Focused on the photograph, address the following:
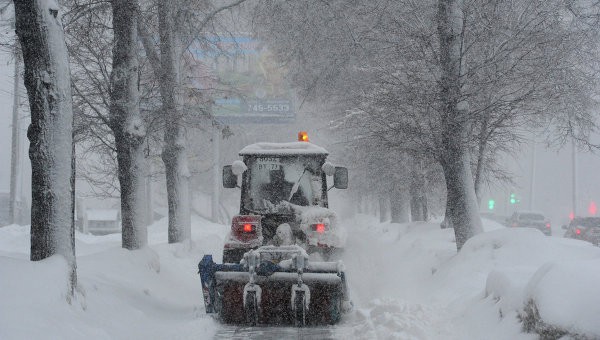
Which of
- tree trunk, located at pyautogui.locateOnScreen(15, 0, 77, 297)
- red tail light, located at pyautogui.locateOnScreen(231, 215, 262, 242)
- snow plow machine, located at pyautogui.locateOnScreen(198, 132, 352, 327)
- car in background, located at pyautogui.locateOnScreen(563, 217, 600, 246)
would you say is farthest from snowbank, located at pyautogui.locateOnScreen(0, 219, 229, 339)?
car in background, located at pyautogui.locateOnScreen(563, 217, 600, 246)

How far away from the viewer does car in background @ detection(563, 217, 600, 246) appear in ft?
82.1

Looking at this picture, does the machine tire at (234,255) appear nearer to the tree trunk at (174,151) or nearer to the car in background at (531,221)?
the tree trunk at (174,151)

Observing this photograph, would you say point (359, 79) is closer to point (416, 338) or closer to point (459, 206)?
point (459, 206)

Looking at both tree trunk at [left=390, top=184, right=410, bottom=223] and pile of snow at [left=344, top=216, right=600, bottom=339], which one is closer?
pile of snow at [left=344, top=216, right=600, bottom=339]

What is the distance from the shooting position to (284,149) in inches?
396

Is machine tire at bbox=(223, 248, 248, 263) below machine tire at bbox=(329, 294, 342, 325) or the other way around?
the other way around

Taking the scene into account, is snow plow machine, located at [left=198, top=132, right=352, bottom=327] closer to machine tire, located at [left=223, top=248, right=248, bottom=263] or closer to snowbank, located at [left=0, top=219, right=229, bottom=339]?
machine tire, located at [left=223, top=248, right=248, bottom=263]

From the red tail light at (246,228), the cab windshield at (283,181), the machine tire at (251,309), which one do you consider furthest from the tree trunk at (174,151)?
the machine tire at (251,309)

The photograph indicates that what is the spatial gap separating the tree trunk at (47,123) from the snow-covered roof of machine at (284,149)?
3.42m

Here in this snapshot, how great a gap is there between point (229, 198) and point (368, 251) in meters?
47.1

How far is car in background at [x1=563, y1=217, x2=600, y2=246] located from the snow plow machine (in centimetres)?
1842

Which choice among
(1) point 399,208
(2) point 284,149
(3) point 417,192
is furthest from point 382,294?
(1) point 399,208

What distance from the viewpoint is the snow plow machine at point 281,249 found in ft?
26.6

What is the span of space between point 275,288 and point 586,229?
2107 centimetres
